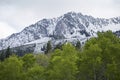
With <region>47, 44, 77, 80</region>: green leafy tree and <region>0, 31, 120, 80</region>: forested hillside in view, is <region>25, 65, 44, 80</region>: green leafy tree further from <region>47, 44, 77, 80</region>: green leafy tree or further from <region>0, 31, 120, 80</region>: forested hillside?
<region>47, 44, 77, 80</region>: green leafy tree

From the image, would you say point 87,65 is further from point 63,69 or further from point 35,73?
point 35,73

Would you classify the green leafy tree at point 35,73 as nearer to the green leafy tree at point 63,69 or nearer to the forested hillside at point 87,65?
the forested hillside at point 87,65

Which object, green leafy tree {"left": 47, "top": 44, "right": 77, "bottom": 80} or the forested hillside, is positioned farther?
green leafy tree {"left": 47, "top": 44, "right": 77, "bottom": 80}

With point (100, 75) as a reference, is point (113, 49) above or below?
above

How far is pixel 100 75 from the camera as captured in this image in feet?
244

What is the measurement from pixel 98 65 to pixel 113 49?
469 cm

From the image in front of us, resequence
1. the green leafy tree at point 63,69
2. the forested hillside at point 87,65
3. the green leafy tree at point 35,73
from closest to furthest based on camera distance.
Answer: the forested hillside at point 87,65 < the green leafy tree at point 63,69 < the green leafy tree at point 35,73

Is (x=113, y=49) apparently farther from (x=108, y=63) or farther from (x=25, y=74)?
(x=25, y=74)

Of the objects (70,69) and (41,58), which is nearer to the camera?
(70,69)

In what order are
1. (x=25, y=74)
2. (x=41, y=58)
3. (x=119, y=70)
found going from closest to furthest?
(x=119, y=70)
(x=25, y=74)
(x=41, y=58)

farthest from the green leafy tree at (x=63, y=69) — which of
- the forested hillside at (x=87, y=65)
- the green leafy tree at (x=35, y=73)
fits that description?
the green leafy tree at (x=35, y=73)

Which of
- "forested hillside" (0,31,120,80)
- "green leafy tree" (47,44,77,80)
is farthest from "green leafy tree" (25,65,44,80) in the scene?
"green leafy tree" (47,44,77,80)

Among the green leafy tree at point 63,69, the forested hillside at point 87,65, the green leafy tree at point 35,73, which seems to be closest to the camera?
the forested hillside at point 87,65

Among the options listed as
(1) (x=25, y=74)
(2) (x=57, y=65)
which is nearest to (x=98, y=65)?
(2) (x=57, y=65)
